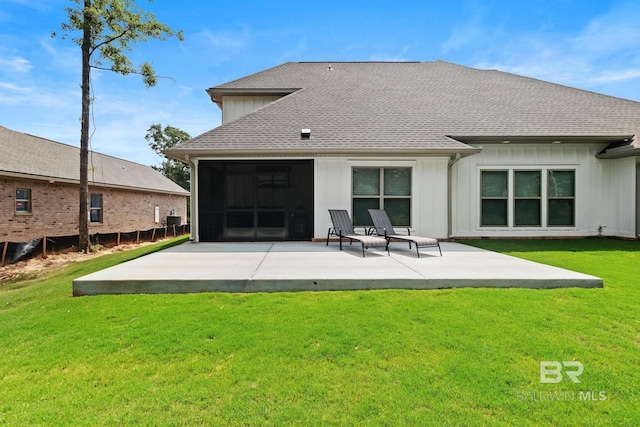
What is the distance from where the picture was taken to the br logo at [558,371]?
2449mm

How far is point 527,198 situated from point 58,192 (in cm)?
2085

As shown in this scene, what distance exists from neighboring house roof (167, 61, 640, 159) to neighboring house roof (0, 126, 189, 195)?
8.99m

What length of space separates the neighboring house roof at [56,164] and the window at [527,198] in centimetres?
1659

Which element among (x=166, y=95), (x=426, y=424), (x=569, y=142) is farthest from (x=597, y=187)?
(x=166, y=95)

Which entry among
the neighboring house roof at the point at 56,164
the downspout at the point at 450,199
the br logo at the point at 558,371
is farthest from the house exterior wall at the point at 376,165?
A: the neighboring house roof at the point at 56,164

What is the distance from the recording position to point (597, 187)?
9.74m

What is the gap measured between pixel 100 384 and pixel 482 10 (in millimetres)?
14914

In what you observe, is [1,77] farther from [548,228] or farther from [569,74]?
[569,74]

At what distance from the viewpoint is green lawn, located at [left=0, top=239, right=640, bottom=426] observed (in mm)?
2109

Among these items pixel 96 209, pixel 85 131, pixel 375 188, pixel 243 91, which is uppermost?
pixel 243 91

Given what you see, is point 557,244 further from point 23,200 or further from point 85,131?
point 23,200

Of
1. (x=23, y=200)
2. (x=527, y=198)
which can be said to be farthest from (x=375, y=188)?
(x=23, y=200)

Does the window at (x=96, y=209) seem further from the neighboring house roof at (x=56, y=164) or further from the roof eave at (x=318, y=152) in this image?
the roof eave at (x=318, y=152)

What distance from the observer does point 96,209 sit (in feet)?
57.7
